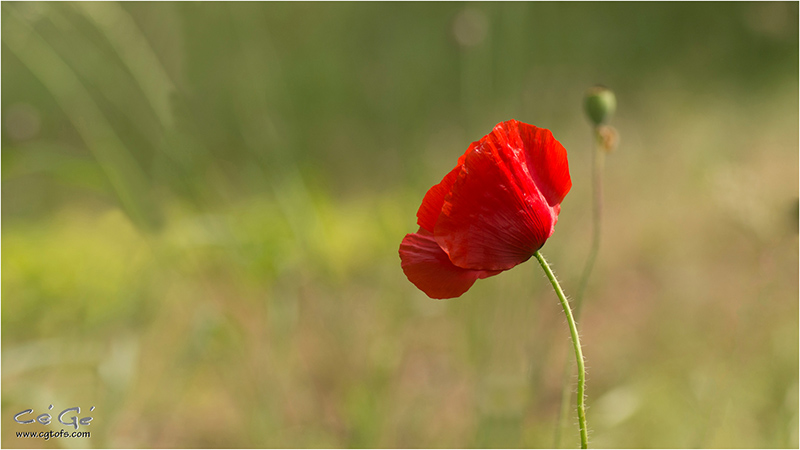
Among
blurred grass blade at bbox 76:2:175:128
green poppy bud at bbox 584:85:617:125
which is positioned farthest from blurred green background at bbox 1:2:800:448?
green poppy bud at bbox 584:85:617:125

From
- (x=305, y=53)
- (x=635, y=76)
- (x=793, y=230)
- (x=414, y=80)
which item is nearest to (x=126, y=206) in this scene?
(x=793, y=230)

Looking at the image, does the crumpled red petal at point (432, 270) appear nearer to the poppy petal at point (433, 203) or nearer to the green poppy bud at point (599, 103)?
the poppy petal at point (433, 203)

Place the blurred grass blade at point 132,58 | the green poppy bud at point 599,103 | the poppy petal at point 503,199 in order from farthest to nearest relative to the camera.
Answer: the blurred grass blade at point 132,58
the green poppy bud at point 599,103
the poppy petal at point 503,199

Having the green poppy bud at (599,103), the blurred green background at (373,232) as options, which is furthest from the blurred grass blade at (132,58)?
the green poppy bud at (599,103)

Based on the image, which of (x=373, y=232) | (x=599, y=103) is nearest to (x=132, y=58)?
(x=599, y=103)

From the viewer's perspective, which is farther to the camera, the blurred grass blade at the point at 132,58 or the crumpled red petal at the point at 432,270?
the blurred grass blade at the point at 132,58

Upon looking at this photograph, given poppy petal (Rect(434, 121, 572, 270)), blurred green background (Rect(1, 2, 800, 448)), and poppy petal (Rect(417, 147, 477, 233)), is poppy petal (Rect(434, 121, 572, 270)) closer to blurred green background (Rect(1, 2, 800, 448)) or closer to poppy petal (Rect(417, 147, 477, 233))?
poppy petal (Rect(417, 147, 477, 233))
